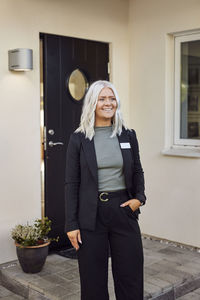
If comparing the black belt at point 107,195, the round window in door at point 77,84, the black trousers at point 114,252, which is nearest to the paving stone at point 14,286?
the black trousers at point 114,252

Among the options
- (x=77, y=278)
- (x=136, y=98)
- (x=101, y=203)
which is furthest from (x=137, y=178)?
(x=136, y=98)

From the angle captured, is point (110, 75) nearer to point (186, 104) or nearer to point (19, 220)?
point (186, 104)

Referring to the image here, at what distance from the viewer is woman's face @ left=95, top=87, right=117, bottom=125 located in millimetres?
2531

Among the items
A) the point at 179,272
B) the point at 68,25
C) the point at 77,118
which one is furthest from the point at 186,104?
the point at 179,272

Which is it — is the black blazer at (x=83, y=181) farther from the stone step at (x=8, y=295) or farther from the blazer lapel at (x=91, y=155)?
the stone step at (x=8, y=295)

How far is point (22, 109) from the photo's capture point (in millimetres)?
3973

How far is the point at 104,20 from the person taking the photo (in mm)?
4637

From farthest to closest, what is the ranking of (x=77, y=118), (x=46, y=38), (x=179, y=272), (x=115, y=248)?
(x=77, y=118) < (x=46, y=38) < (x=179, y=272) < (x=115, y=248)

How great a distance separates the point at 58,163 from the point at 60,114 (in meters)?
0.46

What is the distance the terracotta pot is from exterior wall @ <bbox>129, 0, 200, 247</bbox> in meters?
1.46

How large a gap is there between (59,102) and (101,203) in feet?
6.44

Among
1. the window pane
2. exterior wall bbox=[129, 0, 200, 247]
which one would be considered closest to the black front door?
exterior wall bbox=[129, 0, 200, 247]

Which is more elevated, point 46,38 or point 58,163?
point 46,38

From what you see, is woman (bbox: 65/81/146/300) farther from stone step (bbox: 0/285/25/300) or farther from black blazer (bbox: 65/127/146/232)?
stone step (bbox: 0/285/25/300)
